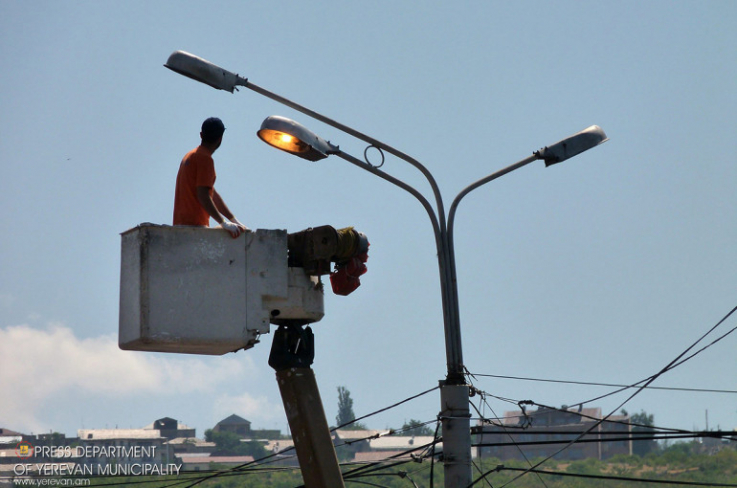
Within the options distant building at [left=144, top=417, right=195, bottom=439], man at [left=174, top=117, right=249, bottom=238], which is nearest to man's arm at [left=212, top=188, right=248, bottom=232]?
man at [left=174, top=117, right=249, bottom=238]

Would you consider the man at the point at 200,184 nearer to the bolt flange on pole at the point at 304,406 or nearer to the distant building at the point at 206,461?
the bolt flange on pole at the point at 304,406

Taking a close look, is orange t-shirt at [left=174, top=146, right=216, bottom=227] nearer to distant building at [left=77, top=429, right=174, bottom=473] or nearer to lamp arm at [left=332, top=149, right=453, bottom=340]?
lamp arm at [left=332, top=149, right=453, bottom=340]

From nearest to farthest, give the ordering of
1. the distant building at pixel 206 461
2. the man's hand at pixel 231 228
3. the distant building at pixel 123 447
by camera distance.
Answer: the man's hand at pixel 231 228 < the distant building at pixel 123 447 < the distant building at pixel 206 461

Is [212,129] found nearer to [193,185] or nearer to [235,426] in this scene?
[193,185]

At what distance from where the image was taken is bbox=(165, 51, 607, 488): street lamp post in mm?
9727

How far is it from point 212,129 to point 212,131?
0.02 meters

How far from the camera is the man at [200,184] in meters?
9.09

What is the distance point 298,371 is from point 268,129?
7.05 ft

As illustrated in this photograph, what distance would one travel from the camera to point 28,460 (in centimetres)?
9344

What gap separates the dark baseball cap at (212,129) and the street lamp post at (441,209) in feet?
1.91

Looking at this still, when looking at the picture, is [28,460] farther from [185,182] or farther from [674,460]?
[185,182]

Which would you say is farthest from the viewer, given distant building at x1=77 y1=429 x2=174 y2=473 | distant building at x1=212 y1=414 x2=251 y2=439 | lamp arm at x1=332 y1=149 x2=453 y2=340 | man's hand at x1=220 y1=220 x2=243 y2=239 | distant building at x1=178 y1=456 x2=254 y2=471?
distant building at x1=212 y1=414 x2=251 y2=439

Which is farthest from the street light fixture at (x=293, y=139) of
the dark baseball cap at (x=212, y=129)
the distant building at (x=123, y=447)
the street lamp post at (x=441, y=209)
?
the distant building at (x=123, y=447)

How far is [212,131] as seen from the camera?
918 centimetres
